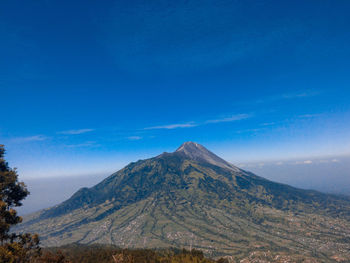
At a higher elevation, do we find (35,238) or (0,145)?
(0,145)

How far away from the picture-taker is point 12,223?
31.5 meters

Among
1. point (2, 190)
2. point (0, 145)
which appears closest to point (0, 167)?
point (0, 145)

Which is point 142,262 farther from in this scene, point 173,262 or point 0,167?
point 0,167

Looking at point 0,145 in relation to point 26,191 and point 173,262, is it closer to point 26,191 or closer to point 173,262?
point 26,191

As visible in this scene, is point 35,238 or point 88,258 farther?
point 88,258

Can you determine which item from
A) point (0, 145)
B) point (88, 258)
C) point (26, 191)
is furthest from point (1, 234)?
point (88, 258)

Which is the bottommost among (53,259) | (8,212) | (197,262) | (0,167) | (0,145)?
(197,262)

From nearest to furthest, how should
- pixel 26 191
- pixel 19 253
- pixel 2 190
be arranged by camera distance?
1. pixel 19 253
2. pixel 2 190
3. pixel 26 191

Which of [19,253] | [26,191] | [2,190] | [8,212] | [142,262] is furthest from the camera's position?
[142,262]

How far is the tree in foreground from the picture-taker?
2804cm

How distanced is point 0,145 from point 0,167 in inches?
175

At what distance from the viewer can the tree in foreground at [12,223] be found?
1104 inches

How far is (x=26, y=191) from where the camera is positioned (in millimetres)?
36812

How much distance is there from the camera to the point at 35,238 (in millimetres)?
34531
